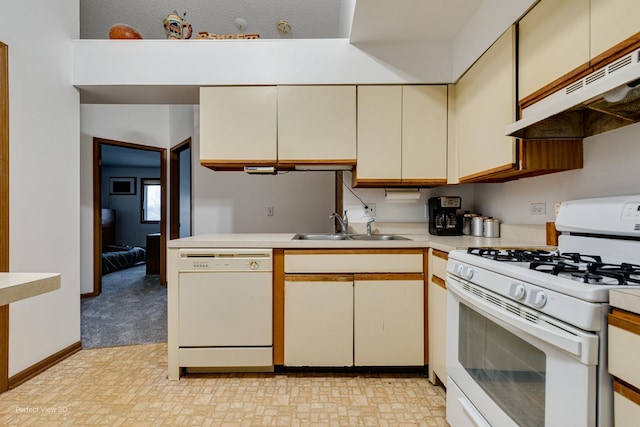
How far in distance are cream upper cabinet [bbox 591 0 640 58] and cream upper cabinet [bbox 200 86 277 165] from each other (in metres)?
1.68

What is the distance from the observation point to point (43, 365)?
6.64 ft

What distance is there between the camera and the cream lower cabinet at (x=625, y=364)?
2.18 ft

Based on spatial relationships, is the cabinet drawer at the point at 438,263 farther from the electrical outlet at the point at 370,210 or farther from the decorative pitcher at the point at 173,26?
the decorative pitcher at the point at 173,26

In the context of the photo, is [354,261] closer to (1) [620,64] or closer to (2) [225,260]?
(2) [225,260]

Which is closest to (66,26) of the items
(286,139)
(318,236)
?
(286,139)

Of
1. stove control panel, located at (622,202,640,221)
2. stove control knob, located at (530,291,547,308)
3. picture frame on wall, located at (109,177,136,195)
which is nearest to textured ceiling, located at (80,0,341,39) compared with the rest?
stove control panel, located at (622,202,640,221)

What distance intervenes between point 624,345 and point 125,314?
3.61 m

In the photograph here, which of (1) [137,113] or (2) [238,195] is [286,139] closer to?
(2) [238,195]

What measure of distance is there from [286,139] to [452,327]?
1.54 meters

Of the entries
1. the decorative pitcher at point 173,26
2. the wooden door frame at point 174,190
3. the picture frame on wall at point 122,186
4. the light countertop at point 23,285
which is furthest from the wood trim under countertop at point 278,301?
the picture frame on wall at point 122,186

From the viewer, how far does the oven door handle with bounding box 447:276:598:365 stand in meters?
0.73

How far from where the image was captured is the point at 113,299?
3625mm

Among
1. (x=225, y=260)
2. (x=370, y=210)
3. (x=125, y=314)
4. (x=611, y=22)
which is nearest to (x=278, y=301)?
(x=225, y=260)

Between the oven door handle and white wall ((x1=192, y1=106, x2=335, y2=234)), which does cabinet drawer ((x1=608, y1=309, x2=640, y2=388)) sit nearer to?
the oven door handle
